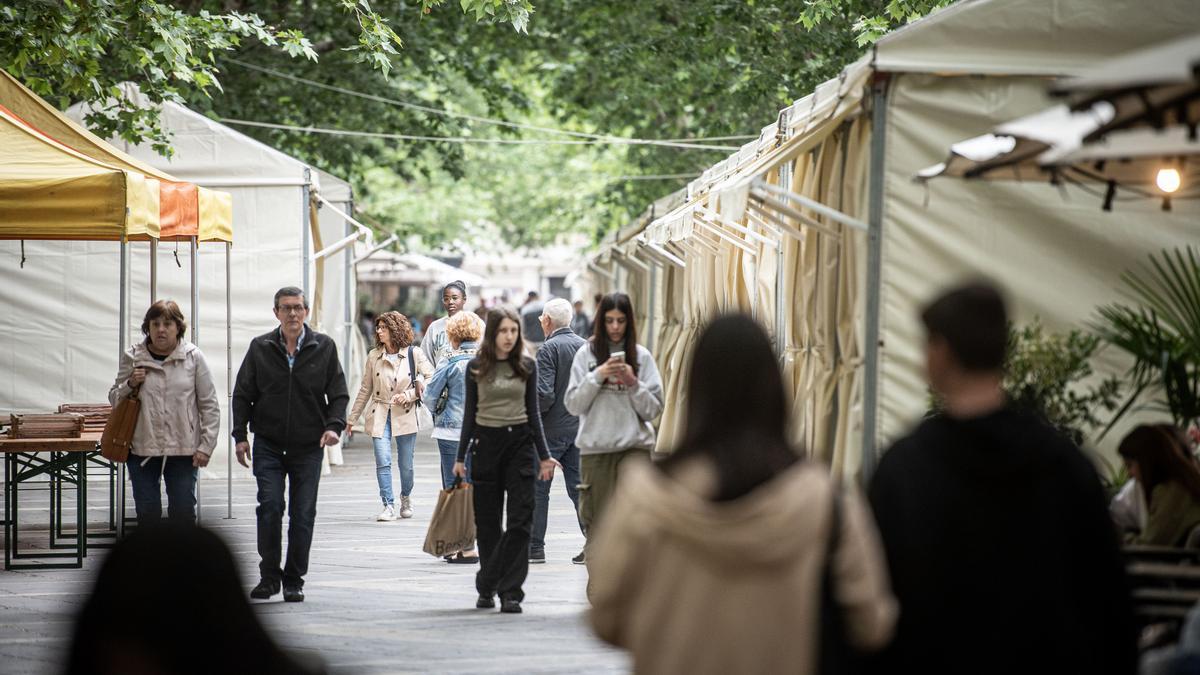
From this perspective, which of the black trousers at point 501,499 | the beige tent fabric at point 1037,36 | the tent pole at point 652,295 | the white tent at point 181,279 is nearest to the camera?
the beige tent fabric at point 1037,36

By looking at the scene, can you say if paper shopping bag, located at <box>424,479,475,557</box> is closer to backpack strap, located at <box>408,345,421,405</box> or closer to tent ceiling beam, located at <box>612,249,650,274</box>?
backpack strap, located at <box>408,345,421,405</box>

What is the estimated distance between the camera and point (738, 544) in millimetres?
3412

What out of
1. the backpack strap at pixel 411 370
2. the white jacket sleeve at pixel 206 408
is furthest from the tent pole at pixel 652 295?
the white jacket sleeve at pixel 206 408

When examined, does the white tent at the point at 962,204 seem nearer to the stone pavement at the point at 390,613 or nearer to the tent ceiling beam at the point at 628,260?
the stone pavement at the point at 390,613

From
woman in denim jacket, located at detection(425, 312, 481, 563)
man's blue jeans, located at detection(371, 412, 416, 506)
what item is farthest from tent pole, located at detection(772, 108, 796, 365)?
man's blue jeans, located at detection(371, 412, 416, 506)

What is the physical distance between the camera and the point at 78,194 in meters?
10.5

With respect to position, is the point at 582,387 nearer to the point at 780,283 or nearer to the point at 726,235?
the point at 780,283

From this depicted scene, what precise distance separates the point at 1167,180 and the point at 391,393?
27.5 feet

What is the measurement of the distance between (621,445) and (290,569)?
86.1 inches

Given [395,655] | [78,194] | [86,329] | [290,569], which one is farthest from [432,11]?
[395,655]

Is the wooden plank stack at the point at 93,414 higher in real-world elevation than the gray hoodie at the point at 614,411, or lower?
lower

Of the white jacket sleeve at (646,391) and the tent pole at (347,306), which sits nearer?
the white jacket sleeve at (646,391)

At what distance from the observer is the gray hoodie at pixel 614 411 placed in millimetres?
9172

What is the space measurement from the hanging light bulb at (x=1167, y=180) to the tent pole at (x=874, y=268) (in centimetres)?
174
